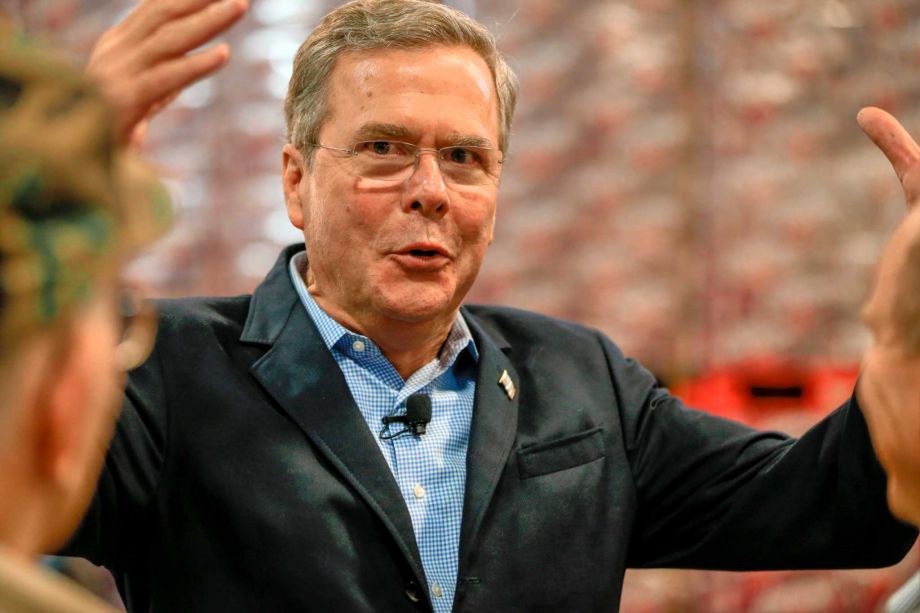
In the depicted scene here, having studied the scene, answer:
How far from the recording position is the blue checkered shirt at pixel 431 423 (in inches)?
104

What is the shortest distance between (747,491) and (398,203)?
3.51 feet

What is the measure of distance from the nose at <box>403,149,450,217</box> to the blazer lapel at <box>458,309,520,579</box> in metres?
0.41

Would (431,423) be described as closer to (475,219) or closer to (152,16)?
(475,219)

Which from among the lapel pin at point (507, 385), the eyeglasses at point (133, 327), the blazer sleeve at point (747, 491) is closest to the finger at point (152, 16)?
the eyeglasses at point (133, 327)

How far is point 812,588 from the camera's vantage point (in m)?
4.31

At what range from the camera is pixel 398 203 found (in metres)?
2.83

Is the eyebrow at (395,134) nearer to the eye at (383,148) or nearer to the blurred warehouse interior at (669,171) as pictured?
the eye at (383,148)

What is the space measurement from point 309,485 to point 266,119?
2619mm

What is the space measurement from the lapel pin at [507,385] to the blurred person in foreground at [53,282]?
1.65 m

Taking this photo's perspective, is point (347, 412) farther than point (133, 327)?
→ Yes

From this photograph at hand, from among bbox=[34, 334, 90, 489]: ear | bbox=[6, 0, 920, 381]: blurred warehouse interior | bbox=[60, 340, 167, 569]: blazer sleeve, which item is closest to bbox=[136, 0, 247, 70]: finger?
bbox=[34, 334, 90, 489]: ear

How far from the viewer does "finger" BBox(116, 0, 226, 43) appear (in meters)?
1.77

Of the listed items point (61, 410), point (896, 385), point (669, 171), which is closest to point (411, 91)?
point (896, 385)

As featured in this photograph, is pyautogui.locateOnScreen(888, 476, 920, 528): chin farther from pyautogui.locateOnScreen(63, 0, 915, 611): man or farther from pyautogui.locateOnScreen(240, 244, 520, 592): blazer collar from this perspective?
pyautogui.locateOnScreen(240, 244, 520, 592): blazer collar
